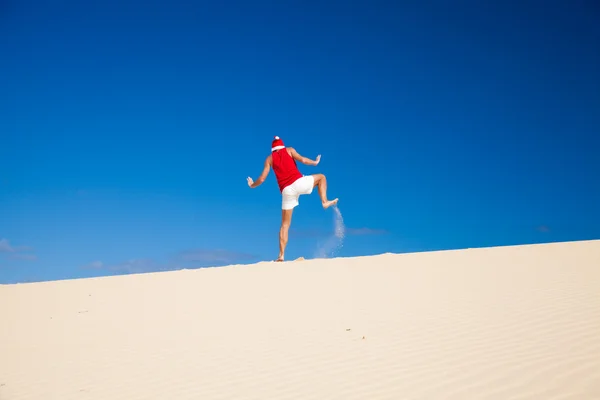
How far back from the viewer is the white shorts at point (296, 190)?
1180 centimetres

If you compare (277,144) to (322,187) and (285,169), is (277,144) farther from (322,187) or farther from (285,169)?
(322,187)

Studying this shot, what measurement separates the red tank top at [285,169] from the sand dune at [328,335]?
194 centimetres

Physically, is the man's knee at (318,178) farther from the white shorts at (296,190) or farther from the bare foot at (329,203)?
the bare foot at (329,203)

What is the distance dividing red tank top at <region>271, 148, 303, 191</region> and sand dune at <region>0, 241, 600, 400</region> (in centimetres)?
194

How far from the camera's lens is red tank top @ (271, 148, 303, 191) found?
39.0 feet

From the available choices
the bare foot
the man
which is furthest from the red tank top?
the bare foot

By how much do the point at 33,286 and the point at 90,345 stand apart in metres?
7.58

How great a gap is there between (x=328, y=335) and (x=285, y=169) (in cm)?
624

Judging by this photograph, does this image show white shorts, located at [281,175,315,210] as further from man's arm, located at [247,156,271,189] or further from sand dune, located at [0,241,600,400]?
sand dune, located at [0,241,600,400]

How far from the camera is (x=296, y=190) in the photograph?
11.8m

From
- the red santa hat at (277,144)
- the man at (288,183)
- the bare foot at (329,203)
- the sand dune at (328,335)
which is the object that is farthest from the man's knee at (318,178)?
the sand dune at (328,335)

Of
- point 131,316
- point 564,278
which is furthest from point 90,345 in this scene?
point 564,278

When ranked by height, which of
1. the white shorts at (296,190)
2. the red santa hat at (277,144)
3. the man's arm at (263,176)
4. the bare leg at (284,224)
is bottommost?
the bare leg at (284,224)

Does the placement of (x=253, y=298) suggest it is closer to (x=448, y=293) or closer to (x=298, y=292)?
(x=298, y=292)
